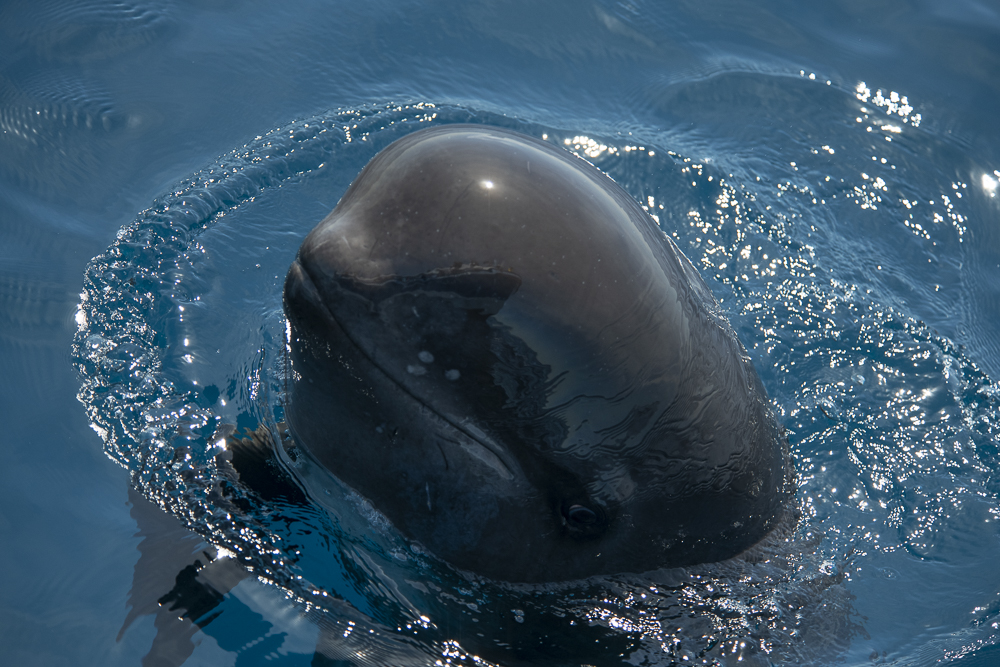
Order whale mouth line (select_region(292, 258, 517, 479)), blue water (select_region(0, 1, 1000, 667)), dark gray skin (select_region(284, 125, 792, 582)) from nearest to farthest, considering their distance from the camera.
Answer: dark gray skin (select_region(284, 125, 792, 582)) < whale mouth line (select_region(292, 258, 517, 479)) < blue water (select_region(0, 1, 1000, 667))

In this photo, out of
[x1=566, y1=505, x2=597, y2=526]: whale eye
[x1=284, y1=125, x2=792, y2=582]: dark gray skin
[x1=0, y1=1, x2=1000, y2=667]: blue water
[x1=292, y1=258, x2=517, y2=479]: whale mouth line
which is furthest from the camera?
[x1=0, y1=1, x2=1000, y2=667]: blue water

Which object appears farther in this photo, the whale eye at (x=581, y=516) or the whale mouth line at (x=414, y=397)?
the whale eye at (x=581, y=516)

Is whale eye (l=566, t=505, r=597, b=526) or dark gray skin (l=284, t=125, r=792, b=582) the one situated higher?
dark gray skin (l=284, t=125, r=792, b=582)

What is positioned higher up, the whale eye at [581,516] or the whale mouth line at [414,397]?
the whale mouth line at [414,397]

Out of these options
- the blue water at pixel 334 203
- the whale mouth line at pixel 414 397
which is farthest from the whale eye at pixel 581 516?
the blue water at pixel 334 203

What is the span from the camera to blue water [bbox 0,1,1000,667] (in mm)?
5305

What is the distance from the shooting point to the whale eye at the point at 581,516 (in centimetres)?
442

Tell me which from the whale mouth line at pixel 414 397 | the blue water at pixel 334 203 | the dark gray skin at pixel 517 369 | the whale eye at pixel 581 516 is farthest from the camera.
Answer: the blue water at pixel 334 203

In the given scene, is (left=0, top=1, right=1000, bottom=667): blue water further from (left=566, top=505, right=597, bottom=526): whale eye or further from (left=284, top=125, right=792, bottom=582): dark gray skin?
(left=566, top=505, right=597, bottom=526): whale eye

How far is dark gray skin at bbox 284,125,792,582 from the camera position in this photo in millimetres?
3762

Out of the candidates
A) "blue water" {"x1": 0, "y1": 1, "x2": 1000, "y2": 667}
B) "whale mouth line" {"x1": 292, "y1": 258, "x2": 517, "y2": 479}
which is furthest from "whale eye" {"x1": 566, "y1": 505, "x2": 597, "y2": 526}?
"blue water" {"x1": 0, "y1": 1, "x2": 1000, "y2": 667}

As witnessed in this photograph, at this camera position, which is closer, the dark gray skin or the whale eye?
the dark gray skin

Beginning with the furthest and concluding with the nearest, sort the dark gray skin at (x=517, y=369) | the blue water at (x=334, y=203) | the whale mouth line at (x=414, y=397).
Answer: the blue water at (x=334, y=203)
the whale mouth line at (x=414, y=397)
the dark gray skin at (x=517, y=369)

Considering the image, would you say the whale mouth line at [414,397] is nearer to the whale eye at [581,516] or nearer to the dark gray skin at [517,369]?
the dark gray skin at [517,369]
